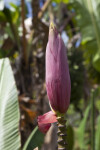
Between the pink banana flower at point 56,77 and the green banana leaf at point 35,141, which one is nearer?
the pink banana flower at point 56,77

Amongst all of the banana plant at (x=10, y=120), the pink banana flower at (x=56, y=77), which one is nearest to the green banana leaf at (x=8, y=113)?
the banana plant at (x=10, y=120)

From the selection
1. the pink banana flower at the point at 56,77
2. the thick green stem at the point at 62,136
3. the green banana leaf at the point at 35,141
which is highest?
the pink banana flower at the point at 56,77

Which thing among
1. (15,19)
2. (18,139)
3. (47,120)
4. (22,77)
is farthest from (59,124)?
(15,19)

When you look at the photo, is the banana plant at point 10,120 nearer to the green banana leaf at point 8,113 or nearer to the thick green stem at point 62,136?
the green banana leaf at point 8,113

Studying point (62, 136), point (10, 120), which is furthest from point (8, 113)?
point (62, 136)

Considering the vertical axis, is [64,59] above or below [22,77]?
above

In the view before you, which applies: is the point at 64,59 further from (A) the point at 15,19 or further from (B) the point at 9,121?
(A) the point at 15,19

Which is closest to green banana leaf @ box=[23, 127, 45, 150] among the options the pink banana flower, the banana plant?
the banana plant
